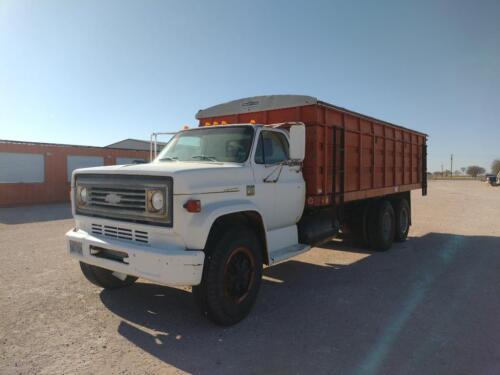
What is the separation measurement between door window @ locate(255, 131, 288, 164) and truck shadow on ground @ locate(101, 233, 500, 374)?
6.37 ft

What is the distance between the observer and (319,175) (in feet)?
19.7

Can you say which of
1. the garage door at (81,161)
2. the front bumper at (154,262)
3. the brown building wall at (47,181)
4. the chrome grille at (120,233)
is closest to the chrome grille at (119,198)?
the chrome grille at (120,233)

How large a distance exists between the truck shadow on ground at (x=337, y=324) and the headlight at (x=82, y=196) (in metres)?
1.36

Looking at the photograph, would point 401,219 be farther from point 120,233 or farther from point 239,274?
point 120,233

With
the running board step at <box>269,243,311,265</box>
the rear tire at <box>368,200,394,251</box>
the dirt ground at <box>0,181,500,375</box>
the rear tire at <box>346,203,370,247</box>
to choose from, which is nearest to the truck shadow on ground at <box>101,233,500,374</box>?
the dirt ground at <box>0,181,500,375</box>

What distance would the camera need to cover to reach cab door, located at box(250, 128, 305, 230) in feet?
16.2

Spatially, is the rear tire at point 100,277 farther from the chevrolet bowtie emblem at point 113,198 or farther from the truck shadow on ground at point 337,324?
the chevrolet bowtie emblem at point 113,198

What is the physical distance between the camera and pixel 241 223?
455cm

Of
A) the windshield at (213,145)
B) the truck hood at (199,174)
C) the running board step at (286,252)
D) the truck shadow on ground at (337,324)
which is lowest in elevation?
the truck shadow on ground at (337,324)

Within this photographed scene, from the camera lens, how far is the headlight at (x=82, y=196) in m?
4.66

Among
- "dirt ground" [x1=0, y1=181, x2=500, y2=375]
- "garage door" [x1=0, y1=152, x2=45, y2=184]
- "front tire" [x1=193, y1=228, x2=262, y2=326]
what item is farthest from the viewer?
"garage door" [x1=0, y1=152, x2=45, y2=184]

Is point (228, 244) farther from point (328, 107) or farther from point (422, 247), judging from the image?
point (422, 247)

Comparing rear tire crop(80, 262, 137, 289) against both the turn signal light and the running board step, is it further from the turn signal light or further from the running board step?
the running board step

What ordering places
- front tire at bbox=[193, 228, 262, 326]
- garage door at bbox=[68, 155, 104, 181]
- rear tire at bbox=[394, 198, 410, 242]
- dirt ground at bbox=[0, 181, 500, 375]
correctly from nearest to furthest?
dirt ground at bbox=[0, 181, 500, 375] < front tire at bbox=[193, 228, 262, 326] < rear tire at bbox=[394, 198, 410, 242] < garage door at bbox=[68, 155, 104, 181]
